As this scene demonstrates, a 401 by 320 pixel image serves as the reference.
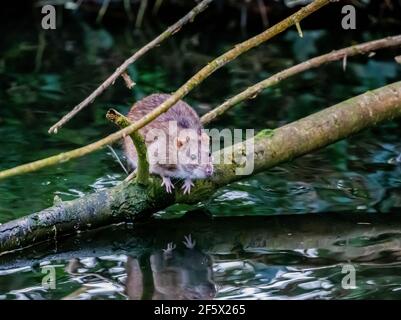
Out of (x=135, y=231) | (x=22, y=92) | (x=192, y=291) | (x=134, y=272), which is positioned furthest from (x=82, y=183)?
(x=22, y=92)

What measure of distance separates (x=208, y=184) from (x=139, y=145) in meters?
0.83

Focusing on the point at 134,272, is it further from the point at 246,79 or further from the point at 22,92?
the point at 246,79

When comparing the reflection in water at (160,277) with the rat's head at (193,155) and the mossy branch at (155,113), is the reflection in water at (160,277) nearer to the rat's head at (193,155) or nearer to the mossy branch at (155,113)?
the rat's head at (193,155)

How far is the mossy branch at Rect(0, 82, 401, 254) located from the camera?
4602 mm

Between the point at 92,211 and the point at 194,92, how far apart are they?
136 inches

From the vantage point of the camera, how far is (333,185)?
5719 mm

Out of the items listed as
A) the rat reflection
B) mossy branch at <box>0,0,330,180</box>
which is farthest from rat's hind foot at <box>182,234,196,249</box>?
mossy branch at <box>0,0,330,180</box>

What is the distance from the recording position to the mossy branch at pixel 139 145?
4.09 m

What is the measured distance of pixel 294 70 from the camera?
5195 mm

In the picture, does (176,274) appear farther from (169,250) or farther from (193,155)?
(193,155)

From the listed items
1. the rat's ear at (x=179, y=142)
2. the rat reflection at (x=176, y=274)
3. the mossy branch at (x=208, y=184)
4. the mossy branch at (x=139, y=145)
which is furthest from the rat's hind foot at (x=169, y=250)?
the rat's ear at (x=179, y=142)

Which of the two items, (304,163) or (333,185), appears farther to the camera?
(304,163)

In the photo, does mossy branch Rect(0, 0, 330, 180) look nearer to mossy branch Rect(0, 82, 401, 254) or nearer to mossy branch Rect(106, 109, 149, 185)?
mossy branch Rect(106, 109, 149, 185)

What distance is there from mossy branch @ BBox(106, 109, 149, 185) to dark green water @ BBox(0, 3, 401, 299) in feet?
1.18
